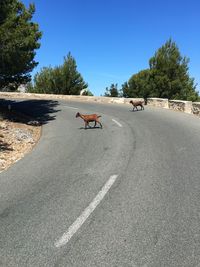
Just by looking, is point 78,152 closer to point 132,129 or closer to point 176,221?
point 132,129

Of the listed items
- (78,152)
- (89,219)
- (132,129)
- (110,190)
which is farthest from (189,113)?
(89,219)

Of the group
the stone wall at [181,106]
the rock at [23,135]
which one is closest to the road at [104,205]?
the rock at [23,135]

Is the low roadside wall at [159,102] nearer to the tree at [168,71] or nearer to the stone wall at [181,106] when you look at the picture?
the stone wall at [181,106]

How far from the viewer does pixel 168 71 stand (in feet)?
165

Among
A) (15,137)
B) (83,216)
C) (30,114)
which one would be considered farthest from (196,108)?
(83,216)

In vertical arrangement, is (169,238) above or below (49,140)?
above

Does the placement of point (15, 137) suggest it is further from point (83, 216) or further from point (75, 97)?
point (75, 97)

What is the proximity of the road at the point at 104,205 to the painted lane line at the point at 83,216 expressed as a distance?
0.02m

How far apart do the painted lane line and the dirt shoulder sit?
4079mm

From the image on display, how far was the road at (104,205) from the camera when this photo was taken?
496 cm

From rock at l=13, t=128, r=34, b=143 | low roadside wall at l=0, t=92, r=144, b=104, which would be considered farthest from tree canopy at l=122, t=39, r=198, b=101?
rock at l=13, t=128, r=34, b=143

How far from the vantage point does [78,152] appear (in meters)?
12.0

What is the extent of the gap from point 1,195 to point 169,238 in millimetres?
4024

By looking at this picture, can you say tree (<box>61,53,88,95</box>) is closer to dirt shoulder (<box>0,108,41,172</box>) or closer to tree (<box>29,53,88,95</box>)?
tree (<box>29,53,88,95</box>)
